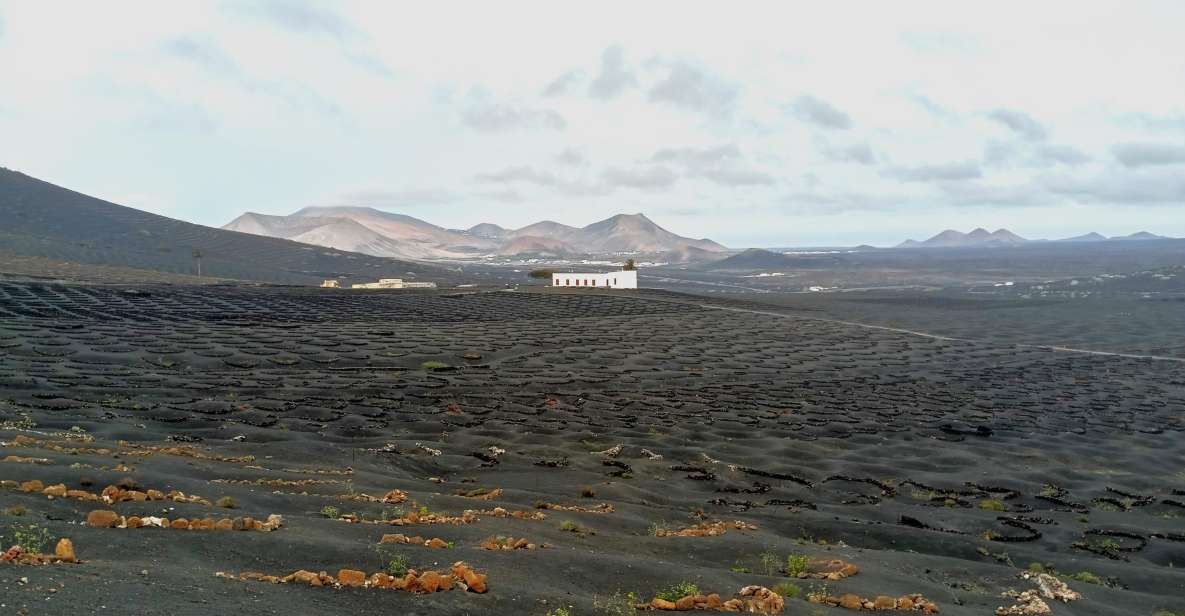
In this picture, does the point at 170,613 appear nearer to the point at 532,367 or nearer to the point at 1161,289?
the point at 532,367

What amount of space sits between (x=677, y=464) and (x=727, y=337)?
41853 millimetres

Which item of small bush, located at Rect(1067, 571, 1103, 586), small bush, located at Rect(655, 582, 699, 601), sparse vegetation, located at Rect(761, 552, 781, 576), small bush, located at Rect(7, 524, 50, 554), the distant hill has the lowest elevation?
small bush, located at Rect(1067, 571, 1103, 586)

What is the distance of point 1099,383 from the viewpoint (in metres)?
48.9

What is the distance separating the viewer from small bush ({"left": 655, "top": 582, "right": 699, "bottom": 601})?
40.1ft

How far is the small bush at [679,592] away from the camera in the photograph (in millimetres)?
12227

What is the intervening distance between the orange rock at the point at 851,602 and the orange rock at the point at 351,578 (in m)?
7.17

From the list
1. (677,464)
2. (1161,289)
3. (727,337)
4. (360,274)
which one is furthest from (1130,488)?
(360,274)

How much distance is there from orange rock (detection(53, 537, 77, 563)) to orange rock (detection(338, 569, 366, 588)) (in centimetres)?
323

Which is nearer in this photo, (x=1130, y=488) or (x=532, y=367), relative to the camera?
(x=1130, y=488)

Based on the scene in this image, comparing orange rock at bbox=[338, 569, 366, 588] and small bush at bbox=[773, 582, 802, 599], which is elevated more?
orange rock at bbox=[338, 569, 366, 588]

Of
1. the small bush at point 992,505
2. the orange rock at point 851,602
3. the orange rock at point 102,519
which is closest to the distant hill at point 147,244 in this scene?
the small bush at point 992,505

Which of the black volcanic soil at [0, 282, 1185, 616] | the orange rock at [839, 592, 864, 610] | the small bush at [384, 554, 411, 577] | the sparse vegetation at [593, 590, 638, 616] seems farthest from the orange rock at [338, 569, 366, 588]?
the orange rock at [839, 592, 864, 610]

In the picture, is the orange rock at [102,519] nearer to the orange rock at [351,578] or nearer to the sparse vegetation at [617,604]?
the orange rock at [351,578]

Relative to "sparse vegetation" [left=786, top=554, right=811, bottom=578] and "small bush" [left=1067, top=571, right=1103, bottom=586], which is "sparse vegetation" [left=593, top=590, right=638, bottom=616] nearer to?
"sparse vegetation" [left=786, top=554, right=811, bottom=578]
